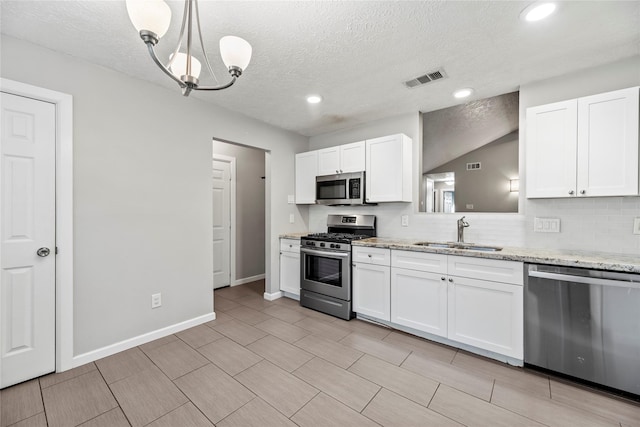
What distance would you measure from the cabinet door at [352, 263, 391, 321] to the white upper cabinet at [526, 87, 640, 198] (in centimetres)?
153

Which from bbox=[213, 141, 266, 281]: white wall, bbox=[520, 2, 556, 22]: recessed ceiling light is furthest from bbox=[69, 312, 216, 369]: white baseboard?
bbox=[520, 2, 556, 22]: recessed ceiling light

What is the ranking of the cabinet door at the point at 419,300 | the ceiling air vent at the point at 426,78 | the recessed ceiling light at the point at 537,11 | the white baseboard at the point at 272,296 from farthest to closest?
the white baseboard at the point at 272,296, the cabinet door at the point at 419,300, the ceiling air vent at the point at 426,78, the recessed ceiling light at the point at 537,11

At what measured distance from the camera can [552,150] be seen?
2250 millimetres

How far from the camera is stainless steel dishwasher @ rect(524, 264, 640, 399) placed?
1.73m

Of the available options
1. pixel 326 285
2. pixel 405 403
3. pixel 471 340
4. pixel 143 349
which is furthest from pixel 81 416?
pixel 471 340

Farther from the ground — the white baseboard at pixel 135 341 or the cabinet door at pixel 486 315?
the cabinet door at pixel 486 315

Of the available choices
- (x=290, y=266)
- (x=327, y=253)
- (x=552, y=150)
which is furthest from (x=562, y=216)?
(x=290, y=266)

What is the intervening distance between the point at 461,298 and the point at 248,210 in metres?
3.48

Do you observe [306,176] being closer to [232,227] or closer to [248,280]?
[232,227]

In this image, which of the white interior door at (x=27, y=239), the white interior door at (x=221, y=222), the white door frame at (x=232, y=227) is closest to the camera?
the white interior door at (x=27, y=239)

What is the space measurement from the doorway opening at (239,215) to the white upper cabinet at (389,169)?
164 cm

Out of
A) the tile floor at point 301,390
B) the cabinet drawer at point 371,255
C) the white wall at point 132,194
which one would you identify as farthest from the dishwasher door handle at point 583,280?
the white wall at point 132,194

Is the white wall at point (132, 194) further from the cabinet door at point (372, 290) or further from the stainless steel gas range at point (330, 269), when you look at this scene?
the cabinet door at point (372, 290)

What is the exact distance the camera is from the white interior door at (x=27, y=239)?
1858 millimetres
